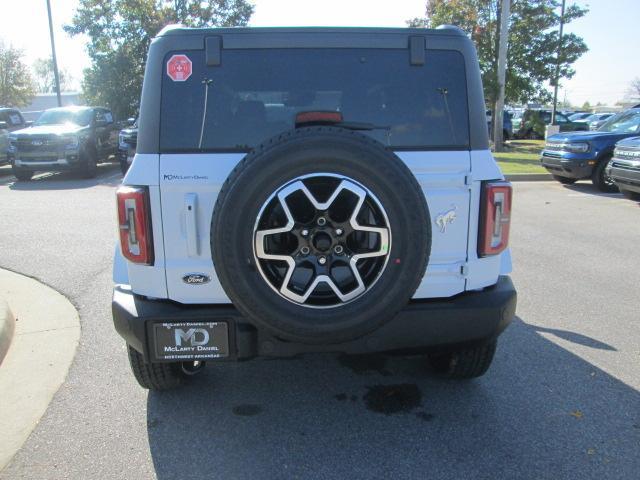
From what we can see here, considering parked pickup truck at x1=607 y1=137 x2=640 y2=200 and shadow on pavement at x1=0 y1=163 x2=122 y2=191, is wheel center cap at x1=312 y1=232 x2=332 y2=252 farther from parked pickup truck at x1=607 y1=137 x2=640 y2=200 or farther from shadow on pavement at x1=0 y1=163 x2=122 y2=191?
shadow on pavement at x1=0 y1=163 x2=122 y2=191

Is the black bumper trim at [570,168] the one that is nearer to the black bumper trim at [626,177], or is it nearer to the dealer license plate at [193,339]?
the black bumper trim at [626,177]

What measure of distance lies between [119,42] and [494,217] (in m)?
25.3

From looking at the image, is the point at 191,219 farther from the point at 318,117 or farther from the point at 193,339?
the point at 318,117

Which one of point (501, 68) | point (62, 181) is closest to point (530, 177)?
point (501, 68)

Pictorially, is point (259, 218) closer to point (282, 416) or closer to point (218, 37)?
point (218, 37)

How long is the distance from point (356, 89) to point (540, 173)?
12.1 m

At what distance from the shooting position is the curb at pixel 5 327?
400cm

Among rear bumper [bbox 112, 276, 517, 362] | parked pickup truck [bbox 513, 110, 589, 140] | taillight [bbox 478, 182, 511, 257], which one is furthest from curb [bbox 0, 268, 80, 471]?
parked pickup truck [bbox 513, 110, 589, 140]

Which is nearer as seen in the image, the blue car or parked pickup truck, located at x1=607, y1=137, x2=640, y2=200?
parked pickup truck, located at x1=607, y1=137, x2=640, y2=200

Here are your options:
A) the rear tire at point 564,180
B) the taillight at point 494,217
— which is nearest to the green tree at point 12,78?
the rear tire at point 564,180

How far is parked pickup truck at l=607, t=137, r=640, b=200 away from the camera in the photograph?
9468 millimetres

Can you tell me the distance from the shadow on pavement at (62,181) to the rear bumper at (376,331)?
38.1 feet

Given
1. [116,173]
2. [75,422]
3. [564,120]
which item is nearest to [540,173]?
[116,173]

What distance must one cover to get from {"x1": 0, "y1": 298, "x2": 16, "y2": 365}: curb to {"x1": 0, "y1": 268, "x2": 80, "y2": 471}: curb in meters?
0.04
